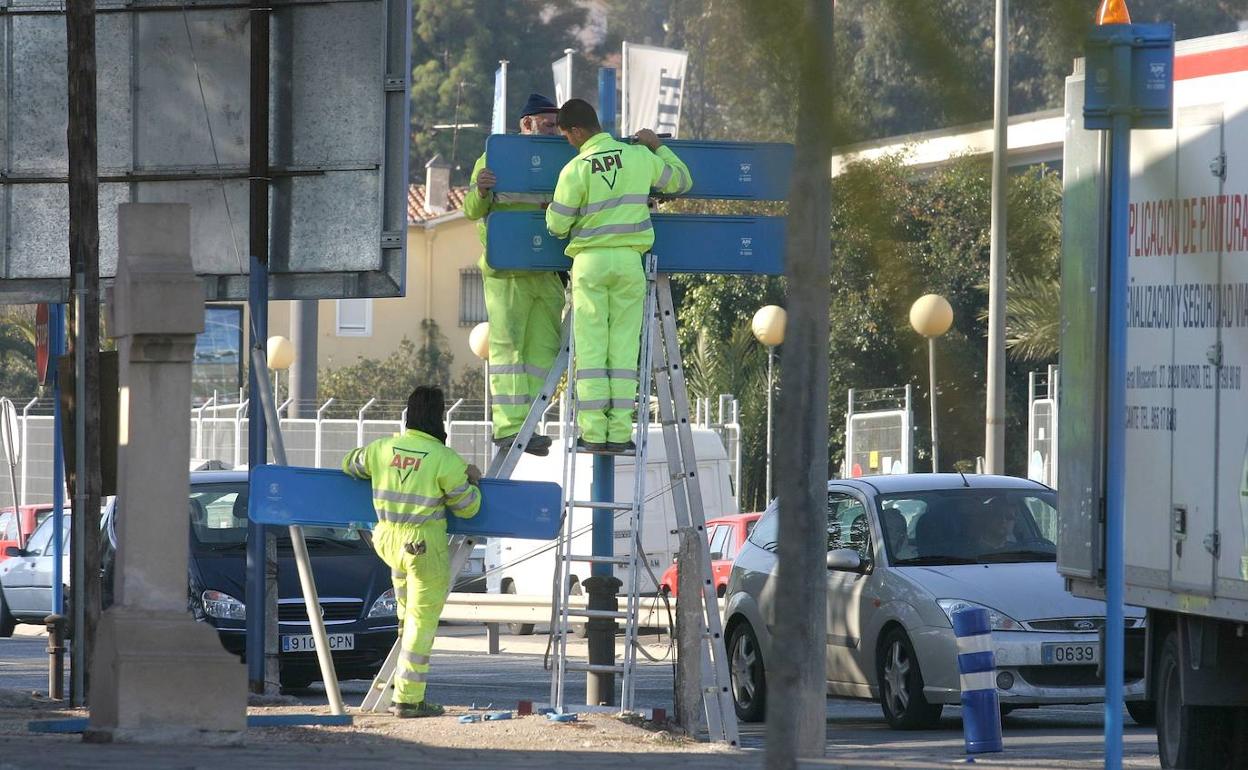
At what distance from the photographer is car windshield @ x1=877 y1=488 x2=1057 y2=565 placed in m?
12.8

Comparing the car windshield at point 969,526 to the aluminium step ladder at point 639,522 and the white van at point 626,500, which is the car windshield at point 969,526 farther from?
the white van at point 626,500

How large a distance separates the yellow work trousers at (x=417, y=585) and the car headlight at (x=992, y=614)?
11.0 feet

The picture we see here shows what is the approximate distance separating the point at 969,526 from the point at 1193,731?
14.4 feet

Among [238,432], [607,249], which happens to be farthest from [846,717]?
[238,432]

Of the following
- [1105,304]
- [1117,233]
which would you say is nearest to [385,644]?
[1105,304]

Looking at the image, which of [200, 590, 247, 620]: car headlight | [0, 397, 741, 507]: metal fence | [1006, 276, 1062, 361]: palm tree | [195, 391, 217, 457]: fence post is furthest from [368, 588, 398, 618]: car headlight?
[195, 391, 217, 457]: fence post

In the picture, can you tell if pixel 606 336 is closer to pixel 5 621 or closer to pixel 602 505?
pixel 602 505

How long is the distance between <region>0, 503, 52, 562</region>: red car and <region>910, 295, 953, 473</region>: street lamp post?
22898 mm

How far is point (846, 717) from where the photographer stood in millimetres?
14000

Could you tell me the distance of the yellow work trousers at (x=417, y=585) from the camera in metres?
10.1

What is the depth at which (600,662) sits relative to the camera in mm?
11031

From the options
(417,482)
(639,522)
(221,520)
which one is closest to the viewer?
(639,522)

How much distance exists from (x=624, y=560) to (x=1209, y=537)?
3121 mm

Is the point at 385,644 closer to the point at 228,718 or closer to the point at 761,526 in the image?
the point at 761,526
